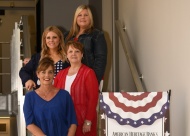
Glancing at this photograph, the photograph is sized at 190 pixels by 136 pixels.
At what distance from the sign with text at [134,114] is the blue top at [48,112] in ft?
1.07

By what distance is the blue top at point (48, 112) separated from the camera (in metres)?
3.66

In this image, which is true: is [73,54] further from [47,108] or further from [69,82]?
[47,108]

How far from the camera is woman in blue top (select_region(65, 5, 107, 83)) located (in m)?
4.34

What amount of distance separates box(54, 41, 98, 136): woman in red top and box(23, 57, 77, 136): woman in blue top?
223 millimetres

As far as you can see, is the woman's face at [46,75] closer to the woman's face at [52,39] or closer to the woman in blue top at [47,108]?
the woman in blue top at [47,108]

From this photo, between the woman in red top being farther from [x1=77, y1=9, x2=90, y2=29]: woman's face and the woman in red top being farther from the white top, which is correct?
[x1=77, y1=9, x2=90, y2=29]: woman's face

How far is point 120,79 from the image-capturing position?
669 cm

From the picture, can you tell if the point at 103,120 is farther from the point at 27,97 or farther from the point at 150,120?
the point at 27,97

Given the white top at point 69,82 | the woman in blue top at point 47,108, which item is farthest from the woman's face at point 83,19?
the woman in blue top at point 47,108

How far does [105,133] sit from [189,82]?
2.24ft

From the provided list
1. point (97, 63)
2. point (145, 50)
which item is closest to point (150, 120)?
point (97, 63)

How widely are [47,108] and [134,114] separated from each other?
1.94 ft

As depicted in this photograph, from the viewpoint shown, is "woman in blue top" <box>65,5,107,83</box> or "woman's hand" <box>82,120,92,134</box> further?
"woman in blue top" <box>65,5,107,83</box>

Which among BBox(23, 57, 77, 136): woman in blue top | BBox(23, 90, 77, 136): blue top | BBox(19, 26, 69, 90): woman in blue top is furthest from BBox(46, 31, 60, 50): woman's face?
BBox(23, 90, 77, 136): blue top
